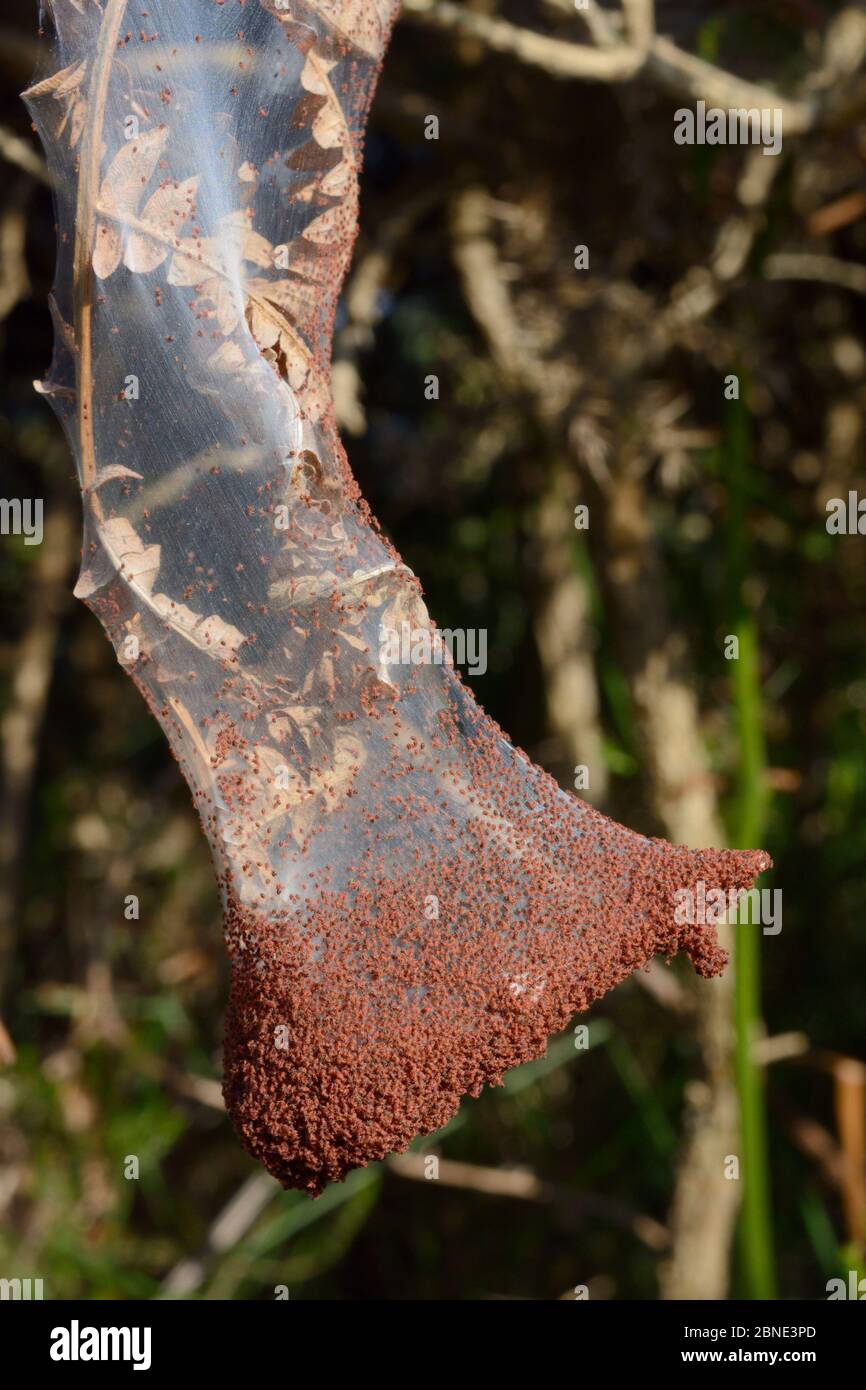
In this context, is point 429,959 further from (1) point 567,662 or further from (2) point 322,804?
(1) point 567,662

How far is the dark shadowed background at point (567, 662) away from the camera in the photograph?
1.44m

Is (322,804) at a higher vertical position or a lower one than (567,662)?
lower

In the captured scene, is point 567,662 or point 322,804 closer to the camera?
point 322,804

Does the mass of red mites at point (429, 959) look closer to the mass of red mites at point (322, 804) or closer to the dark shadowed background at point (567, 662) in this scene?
the mass of red mites at point (322, 804)

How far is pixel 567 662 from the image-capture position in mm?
1717

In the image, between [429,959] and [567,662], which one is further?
[567,662]

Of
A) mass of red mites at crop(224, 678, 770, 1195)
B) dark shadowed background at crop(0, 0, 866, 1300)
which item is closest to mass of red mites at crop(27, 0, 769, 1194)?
mass of red mites at crop(224, 678, 770, 1195)

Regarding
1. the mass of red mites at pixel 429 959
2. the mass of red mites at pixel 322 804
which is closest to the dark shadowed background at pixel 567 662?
the mass of red mites at pixel 322 804

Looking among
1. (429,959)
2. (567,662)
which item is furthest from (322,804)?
(567,662)

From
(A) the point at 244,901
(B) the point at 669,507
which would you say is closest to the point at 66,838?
(B) the point at 669,507

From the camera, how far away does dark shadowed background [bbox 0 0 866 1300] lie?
1.44m

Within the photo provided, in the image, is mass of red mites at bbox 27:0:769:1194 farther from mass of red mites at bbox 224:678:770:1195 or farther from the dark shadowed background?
the dark shadowed background
